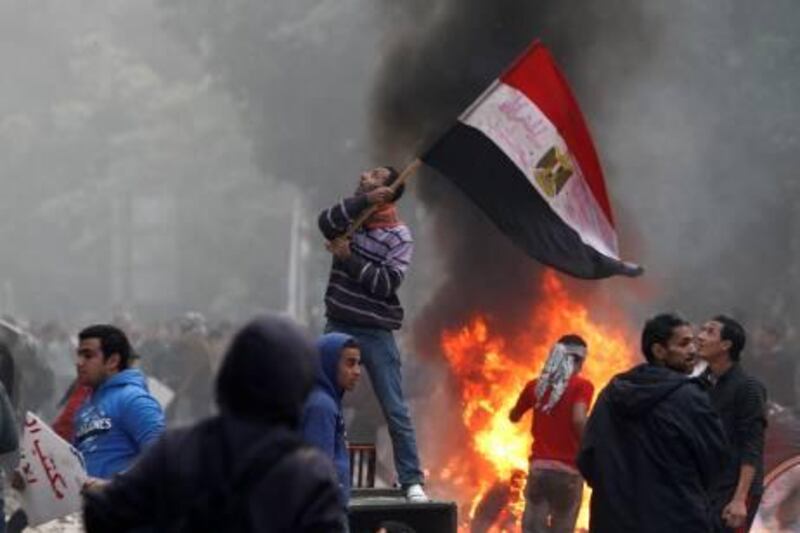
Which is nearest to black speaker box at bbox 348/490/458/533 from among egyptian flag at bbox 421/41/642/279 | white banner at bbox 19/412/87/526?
white banner at bbox 19/412/87/526

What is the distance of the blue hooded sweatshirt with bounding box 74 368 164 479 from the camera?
6793 mm

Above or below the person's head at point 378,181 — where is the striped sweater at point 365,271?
below

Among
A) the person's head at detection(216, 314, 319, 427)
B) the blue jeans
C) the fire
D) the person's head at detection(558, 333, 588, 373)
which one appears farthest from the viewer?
the fire

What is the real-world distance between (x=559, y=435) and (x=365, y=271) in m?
2.41

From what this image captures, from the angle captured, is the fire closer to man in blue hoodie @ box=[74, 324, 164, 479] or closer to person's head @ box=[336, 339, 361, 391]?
man in blue hoodie @ box=[74, 324, 164, 479]

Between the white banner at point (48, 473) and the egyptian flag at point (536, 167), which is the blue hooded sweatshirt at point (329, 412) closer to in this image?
the white banner at point (48, 473)

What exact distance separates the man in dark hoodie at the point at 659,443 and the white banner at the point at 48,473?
1.97m

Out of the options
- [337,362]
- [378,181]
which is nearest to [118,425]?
[337,362]

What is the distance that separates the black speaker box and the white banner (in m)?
1.28

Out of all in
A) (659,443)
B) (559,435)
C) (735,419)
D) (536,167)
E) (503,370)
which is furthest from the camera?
(503,370)

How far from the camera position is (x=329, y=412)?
19.6 ft

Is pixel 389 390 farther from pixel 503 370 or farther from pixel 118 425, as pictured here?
pixel 503 370

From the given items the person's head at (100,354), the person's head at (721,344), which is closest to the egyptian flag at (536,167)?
the person's head at (721,344)

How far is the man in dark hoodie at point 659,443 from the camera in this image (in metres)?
6.93
